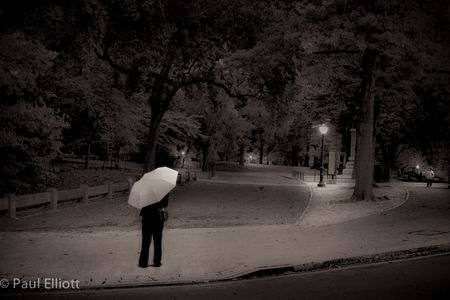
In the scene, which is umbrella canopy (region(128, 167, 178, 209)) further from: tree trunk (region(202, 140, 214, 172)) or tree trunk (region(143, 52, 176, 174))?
tree trunk (region(202, 140, 214, 172))

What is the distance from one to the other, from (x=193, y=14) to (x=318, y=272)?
45.2ft

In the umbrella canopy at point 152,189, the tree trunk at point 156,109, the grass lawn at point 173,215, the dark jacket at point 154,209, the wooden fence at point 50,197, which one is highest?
the tree trunk at point 156,109

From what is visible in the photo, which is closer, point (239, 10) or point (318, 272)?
point (318, 272)

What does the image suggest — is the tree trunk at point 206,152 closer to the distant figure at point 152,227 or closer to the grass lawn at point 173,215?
the grass lawn at point 173,215

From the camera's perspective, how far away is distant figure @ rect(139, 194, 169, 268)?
270 inches

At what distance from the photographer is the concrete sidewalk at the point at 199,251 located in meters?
6.67

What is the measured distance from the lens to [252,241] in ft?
30.3

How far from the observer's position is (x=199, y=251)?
27.1 ft

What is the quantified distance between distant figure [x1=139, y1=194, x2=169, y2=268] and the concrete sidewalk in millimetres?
177

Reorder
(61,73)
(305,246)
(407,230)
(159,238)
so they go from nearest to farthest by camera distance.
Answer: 1. (159,238)
2. (305,246)
3. (407,230)
4. (61,73)

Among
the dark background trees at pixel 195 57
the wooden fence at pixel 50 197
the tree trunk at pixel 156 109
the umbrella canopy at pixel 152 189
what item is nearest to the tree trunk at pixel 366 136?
the dark background trees at pixel 195 57

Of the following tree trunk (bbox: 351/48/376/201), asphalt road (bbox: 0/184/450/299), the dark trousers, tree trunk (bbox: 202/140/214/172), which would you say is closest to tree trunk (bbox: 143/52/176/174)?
tree trunk (bbox: 351/48/376/201)

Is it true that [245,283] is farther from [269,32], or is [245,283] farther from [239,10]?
[239,10]

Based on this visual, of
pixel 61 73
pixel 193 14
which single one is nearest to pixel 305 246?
pixel 193 14
